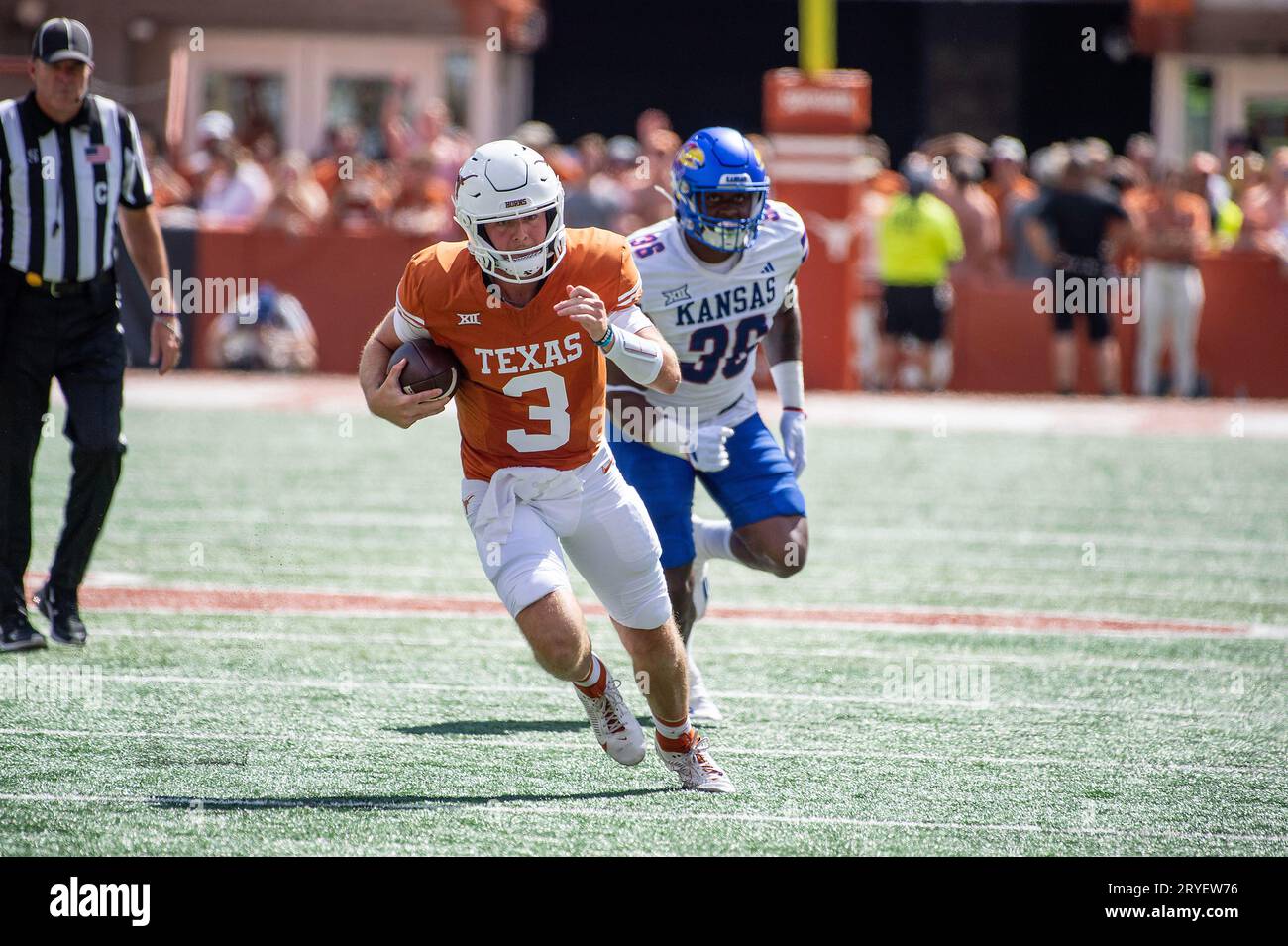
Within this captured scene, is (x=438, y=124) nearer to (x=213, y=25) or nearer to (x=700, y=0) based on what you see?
(x=213, y=25)

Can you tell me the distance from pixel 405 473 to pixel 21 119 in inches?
187

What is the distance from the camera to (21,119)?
6191mm

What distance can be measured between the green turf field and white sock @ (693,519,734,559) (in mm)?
452

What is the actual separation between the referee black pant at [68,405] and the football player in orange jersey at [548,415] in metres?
1.94

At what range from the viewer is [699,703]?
571 cm

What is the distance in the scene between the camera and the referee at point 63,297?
6164 millimetres

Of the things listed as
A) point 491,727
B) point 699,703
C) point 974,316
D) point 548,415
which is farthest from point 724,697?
point 974,316

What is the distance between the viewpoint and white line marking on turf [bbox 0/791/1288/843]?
14.7 ft

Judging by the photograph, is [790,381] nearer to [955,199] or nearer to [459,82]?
[955,199]

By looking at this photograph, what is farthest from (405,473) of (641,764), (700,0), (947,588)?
(700,0)

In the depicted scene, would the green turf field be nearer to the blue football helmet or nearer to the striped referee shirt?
the striped referee shirt

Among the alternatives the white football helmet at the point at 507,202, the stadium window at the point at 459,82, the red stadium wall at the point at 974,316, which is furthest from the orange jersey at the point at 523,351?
the stadium window at the point at 459,82

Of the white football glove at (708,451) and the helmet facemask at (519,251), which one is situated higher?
the helmet facemask at (519,251)

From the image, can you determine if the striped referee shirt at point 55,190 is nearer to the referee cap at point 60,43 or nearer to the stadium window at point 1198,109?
the referee cap at point 60,43
